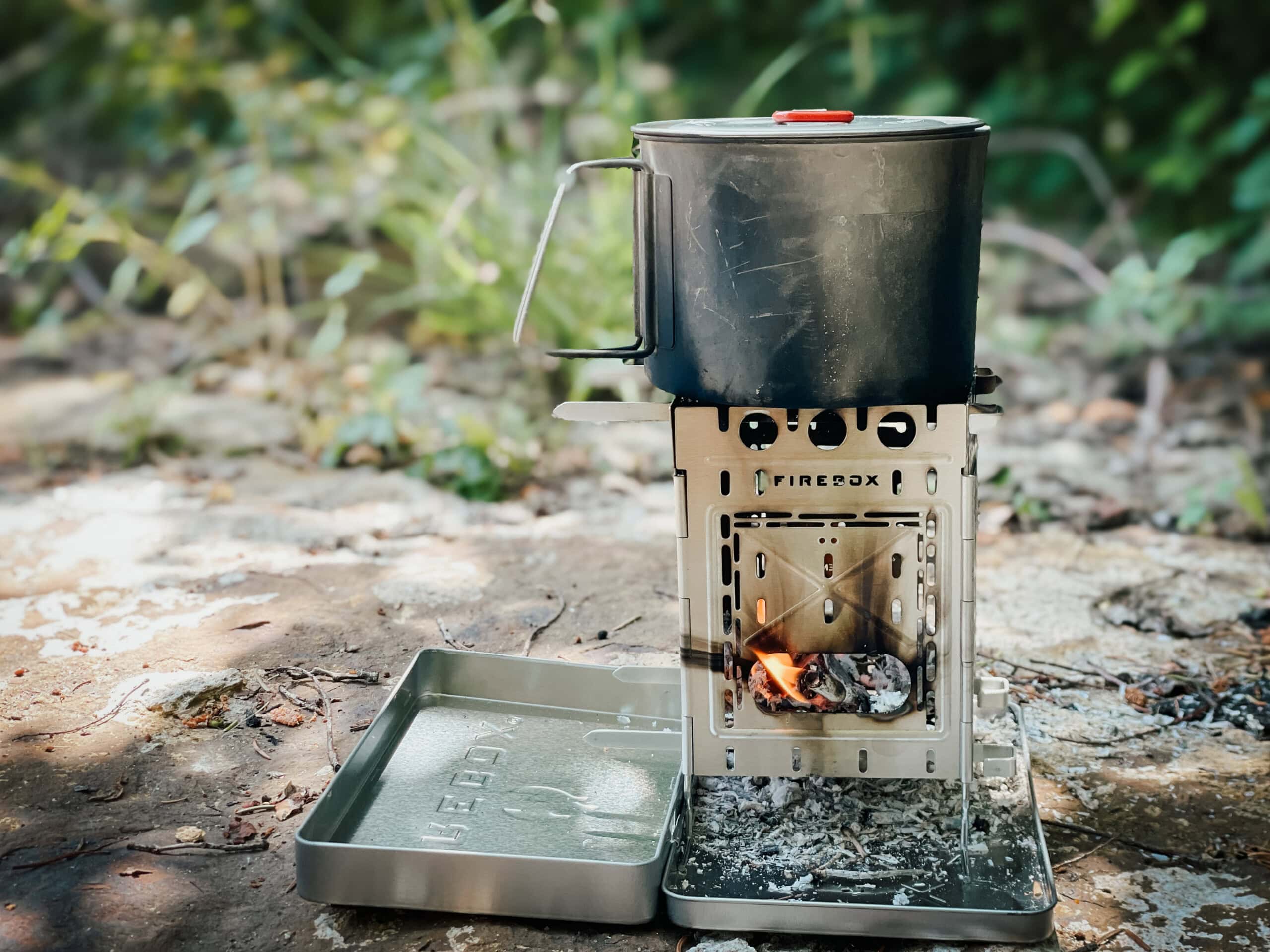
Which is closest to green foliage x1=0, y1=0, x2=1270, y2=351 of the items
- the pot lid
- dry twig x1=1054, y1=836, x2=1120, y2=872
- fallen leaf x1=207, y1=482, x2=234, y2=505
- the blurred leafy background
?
the blurred leafy background

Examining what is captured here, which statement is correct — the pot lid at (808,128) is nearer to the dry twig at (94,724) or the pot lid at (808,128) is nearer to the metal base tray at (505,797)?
the metal base tray at (505,797)

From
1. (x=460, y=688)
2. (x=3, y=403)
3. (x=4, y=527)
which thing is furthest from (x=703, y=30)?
(x=460, y=688)

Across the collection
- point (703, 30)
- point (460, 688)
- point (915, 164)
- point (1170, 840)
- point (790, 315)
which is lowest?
point (1170, 840)

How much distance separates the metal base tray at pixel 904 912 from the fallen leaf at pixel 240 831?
2.49 ft

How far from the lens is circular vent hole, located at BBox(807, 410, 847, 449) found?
2070mm

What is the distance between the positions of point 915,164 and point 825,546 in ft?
2.02

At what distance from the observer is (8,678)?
283cm

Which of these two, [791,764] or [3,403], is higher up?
[3,403]

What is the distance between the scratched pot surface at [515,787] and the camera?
2.22m

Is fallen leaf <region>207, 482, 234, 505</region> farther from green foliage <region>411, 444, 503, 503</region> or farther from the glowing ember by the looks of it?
the glowing ember

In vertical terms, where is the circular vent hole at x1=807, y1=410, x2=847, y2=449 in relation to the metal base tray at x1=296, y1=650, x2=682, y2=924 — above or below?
above

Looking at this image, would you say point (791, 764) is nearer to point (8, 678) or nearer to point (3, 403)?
point (8, 678)

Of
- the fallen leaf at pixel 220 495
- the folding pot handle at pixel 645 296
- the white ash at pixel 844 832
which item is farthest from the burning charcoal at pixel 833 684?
the fallen leaf at pixel 220 495

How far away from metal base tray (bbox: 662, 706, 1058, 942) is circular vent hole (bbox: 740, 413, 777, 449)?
716 mm
